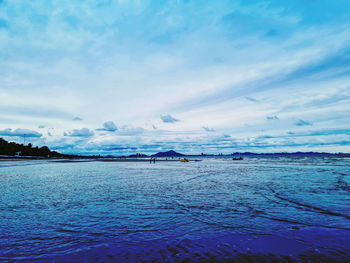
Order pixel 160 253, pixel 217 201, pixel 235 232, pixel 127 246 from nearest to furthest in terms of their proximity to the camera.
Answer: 1. pixel 160 253
2. pixel 127 246
3. pixel 235 232
4. pixel 217 201

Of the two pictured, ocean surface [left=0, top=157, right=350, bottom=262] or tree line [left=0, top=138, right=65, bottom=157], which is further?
tree line [left=0, top=138, right=65, bottom=157]

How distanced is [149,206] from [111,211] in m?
2.29

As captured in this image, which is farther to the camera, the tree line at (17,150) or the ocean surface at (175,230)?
the tree line at (17,150)

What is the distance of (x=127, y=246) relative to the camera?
7676 millimetres

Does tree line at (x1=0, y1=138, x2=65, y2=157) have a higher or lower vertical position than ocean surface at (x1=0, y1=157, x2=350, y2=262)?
higher

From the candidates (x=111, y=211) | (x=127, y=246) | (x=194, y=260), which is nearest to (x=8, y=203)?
(x=111, y=211)

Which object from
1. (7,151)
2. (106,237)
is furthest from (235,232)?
(7,151)

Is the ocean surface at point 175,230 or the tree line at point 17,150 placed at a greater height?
the tree line at point 17,150

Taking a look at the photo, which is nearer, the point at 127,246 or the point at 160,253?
the point at 160,253

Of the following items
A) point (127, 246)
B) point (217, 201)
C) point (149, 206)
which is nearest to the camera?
point (127, 246)

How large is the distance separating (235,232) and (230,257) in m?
2.36

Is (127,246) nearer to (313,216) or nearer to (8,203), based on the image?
(313,216)

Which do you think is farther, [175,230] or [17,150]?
[17,150]

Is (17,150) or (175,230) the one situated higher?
(17,150)
